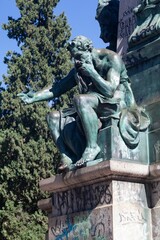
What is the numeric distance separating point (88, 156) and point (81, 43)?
1.49m

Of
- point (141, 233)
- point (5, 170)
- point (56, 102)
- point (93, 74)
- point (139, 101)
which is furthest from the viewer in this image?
point (56, 102)

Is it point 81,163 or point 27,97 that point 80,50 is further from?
point 81,163

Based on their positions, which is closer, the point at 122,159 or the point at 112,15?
the point at 122,159

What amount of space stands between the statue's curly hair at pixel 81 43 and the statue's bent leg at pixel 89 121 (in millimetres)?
666

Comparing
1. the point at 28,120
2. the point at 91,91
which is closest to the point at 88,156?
the point at 91,91

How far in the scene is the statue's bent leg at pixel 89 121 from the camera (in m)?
6.80

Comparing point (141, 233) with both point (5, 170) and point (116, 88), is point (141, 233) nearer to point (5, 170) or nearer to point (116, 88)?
point (116, 88)

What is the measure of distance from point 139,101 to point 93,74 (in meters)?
0.93

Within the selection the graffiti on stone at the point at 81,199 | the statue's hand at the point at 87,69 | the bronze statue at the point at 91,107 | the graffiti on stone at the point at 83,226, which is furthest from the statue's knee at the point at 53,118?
the graffiti on stone at the point at 83,226

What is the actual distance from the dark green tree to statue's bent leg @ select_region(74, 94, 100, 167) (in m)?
13.2

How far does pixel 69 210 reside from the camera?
707cm

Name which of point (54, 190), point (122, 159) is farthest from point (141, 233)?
point (54, 190)

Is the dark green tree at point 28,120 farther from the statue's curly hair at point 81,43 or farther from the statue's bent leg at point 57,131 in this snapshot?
the statue's curly hair at point 81,43

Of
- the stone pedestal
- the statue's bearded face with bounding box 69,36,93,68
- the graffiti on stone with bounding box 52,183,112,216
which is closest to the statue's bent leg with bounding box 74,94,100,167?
the stone pedestal
